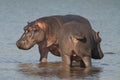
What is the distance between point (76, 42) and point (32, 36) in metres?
1.80

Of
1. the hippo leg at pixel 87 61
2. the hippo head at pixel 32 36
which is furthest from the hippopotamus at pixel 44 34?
the hippo leg at pixel 87 61

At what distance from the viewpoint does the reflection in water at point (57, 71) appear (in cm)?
1628

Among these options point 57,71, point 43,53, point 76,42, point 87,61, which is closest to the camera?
point 57,71

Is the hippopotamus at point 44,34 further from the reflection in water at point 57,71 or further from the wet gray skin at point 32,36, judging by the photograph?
the reflection in water at point 57,71

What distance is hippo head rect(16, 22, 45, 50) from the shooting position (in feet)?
60.8

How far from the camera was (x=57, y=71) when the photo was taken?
1698 centimetres

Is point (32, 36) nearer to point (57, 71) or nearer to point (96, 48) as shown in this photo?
point (96, 48)

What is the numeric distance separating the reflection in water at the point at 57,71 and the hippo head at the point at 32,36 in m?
0.52

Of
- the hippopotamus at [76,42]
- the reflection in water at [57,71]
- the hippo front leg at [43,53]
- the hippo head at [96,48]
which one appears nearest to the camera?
the reflection in water at [57,71]

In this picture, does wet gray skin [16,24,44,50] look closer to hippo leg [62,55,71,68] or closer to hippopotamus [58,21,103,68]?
hippopotamus [58,21,103,68]

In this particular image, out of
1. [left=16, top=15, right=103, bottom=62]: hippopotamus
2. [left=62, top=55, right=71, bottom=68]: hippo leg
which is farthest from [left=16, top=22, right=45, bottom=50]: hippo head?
[left=62, top=55, right=71, bottom=68]: hippo leg

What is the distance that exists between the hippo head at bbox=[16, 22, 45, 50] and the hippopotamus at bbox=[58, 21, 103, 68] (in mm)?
1000

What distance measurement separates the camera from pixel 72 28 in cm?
1741

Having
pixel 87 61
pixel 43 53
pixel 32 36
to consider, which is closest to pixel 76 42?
pixel 87 61
